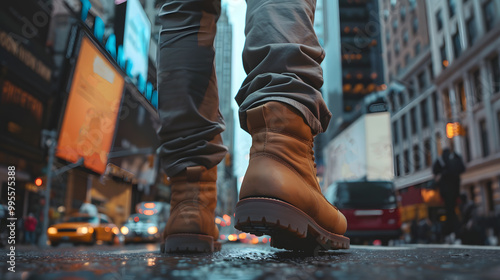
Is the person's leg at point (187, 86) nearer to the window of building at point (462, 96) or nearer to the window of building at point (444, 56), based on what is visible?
the window of building at point (462, 96)

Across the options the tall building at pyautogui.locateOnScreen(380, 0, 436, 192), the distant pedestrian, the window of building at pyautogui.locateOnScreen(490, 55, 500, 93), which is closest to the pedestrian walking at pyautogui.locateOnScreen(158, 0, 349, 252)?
the distant pedestrian

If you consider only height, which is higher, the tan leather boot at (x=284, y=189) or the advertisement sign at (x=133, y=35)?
the advertisement sign at (x=133, y=35)

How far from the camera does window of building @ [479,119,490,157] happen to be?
19.5 m

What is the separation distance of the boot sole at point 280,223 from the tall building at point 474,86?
1853 cm

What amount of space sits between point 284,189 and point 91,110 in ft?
44.7

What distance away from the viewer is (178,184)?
61.0 inches

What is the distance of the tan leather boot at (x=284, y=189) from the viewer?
104 cm

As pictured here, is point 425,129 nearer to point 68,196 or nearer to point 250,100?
point 68,196

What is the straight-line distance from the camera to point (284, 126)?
3.87 ft

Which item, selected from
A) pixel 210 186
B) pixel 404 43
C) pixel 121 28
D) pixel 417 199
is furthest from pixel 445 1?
pixel 210 186

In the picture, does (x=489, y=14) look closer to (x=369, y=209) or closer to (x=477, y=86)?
(x=477, y=86)

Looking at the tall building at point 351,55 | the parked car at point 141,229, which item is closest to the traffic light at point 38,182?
the parked car at point 141,229

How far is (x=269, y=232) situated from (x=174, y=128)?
0.65 m

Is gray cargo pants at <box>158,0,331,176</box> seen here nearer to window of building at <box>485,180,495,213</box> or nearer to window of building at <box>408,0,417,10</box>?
window of building at <box>485,180,495,213</box>
